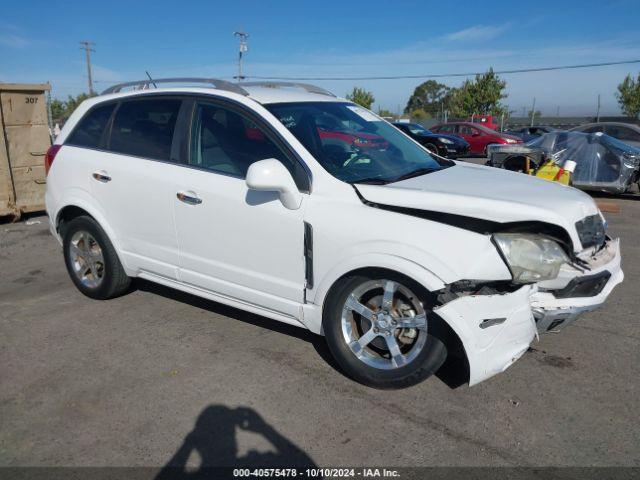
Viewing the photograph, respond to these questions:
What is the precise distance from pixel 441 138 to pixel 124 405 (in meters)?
19.3

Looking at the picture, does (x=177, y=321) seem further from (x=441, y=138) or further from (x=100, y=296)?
(x=441, y=138)

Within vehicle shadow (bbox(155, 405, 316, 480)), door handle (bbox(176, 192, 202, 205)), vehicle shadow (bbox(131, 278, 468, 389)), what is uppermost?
door handle (bbox(176, 192, 202, 205))

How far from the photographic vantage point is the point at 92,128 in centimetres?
461

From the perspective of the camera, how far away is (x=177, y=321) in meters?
4.36

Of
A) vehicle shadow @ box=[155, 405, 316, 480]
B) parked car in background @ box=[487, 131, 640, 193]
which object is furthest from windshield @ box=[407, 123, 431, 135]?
vehicle shadow @ box=[155, 405, 316, 480]

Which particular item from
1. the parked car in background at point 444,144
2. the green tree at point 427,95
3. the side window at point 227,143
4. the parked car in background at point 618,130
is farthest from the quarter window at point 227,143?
the green tree at point 427,95

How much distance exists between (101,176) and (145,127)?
0.56 m

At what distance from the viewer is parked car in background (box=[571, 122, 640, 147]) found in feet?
44.5

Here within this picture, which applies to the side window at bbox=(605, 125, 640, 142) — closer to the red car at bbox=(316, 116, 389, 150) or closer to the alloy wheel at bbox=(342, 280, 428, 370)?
the red car at bbox=(316, 116, 389, 150)

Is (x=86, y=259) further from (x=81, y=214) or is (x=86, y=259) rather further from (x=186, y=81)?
(x=186, y=81)

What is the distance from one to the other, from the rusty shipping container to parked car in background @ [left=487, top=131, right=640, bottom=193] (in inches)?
338

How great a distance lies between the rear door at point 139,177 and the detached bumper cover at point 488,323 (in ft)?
7.22

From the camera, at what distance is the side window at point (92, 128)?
4.54 meters

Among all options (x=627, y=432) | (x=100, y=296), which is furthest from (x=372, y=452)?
(x=100, y=296)
